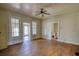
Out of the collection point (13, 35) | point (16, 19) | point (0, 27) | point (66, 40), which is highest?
point (16, 19)

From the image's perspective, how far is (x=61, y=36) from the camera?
19.9 feet

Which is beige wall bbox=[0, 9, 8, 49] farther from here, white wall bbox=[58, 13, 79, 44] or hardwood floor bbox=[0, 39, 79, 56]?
white wall bbox=[58, 13, 79, 44]

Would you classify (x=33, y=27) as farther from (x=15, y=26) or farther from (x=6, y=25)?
(x=6, y=25)

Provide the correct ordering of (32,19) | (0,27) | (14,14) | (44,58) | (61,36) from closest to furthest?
(44,58) < (0,27) < (14,14) < (61,36) < (32,19)

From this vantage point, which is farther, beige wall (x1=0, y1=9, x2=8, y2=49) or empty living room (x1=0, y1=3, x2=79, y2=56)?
empty living room (x1=0, y1=3, x2=79, y2=56)

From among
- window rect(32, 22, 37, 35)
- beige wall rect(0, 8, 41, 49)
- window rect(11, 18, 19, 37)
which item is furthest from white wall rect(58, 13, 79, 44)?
window rect(11, 18, 19, 37)

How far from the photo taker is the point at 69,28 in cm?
553

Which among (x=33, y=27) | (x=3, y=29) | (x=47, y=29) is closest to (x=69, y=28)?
(x=47, y=29)

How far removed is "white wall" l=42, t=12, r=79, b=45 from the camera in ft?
16.9

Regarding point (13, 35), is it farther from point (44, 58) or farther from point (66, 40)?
point (44, 58)

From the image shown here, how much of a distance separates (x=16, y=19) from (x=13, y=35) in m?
1.03

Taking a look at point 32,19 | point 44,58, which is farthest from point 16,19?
point 44,58

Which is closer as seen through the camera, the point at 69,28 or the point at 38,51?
the point at 38,51

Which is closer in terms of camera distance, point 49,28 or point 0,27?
point 0,27
